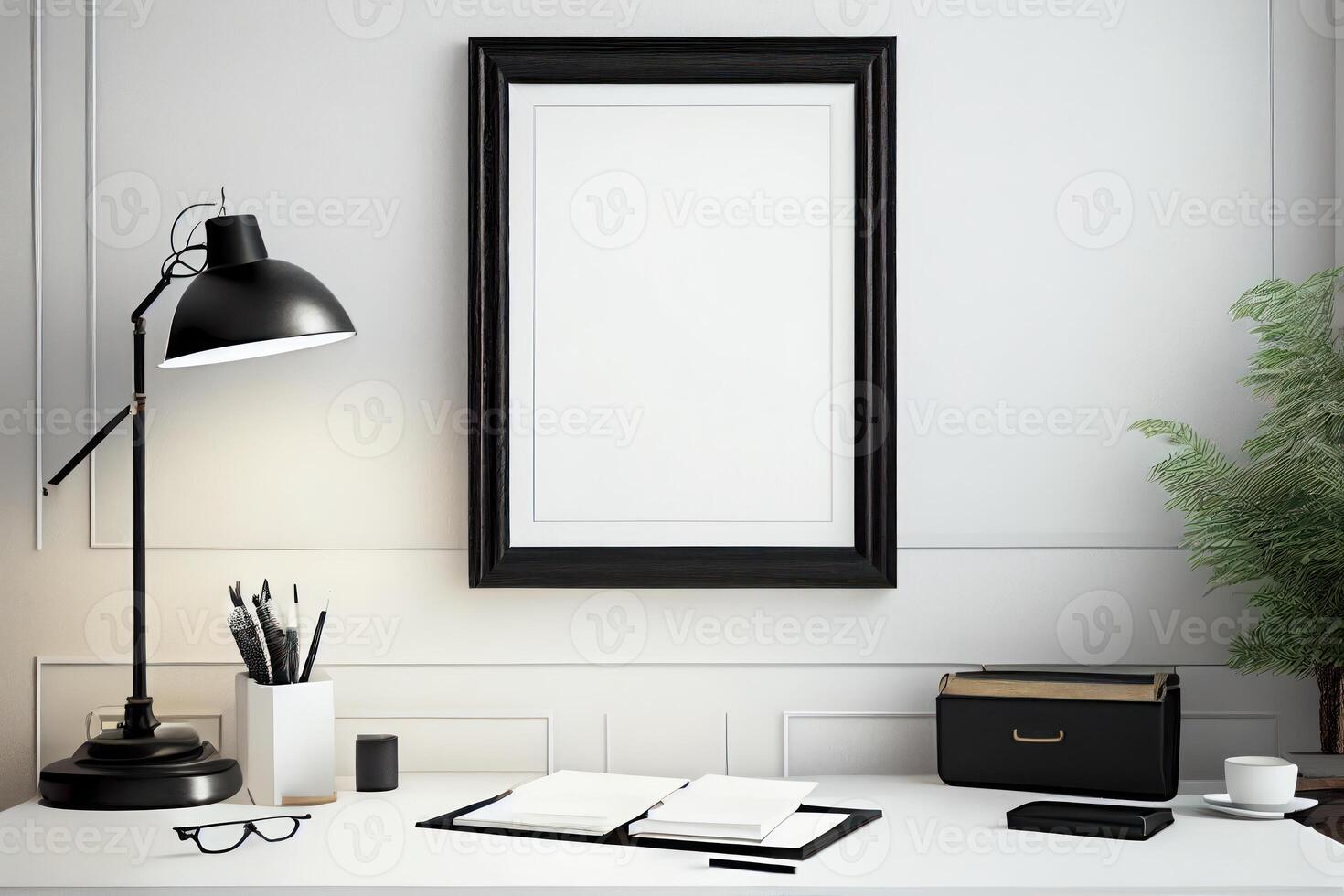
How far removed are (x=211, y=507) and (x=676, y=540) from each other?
2.56 feet

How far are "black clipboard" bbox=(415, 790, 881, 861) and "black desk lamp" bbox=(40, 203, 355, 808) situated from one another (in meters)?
0.37

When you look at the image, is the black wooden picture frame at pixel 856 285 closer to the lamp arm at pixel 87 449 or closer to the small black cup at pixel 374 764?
the small black cup at pixel 374 764

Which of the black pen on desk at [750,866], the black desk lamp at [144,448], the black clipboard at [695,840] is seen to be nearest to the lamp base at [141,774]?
the black desk lamp at [144,448]

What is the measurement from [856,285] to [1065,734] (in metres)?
0.77

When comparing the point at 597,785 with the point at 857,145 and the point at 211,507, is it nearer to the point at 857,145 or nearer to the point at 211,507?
the point at 211,507

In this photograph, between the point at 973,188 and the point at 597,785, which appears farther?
the point at 973,188

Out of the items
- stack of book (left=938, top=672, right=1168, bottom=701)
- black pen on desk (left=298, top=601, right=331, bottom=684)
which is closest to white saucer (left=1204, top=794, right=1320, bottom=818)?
Answer: stack of book (left=938, top=672, right=1168, bottom=701)

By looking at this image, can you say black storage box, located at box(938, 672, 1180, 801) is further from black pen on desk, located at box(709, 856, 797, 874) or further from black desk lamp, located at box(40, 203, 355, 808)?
black desk lamp, located at box(40, 203, 355, 808)

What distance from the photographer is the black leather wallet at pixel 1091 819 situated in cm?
133

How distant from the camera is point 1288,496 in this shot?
1558 mm

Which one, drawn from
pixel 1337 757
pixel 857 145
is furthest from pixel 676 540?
pixel 1337 757

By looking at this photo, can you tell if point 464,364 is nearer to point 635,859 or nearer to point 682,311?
point 682,311

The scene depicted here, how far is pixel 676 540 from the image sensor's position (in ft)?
5.75

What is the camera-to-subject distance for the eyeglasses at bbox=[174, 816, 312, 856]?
1.29 m
